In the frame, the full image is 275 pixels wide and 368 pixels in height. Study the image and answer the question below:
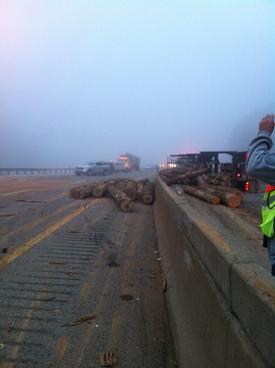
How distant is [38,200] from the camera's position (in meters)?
19.5

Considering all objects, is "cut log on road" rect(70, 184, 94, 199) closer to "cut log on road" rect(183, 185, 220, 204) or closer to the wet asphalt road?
"cut log on road" rect(183, 185, 220, 204)

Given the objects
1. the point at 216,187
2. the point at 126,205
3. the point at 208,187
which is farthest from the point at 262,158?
the point at 208,187

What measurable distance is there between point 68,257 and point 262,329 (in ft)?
22.0

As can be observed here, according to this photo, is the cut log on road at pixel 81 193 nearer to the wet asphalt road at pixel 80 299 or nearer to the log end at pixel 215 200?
the log end at pixel 215 200

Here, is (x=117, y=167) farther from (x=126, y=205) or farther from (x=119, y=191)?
(x=126, y=205)

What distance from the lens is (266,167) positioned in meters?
2.57

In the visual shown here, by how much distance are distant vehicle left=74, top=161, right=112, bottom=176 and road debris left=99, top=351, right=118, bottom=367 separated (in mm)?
49894

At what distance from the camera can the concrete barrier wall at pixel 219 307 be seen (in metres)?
2.51

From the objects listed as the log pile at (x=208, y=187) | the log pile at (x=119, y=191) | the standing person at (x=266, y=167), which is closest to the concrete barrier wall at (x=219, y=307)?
the standing person at (x=266, y=167)

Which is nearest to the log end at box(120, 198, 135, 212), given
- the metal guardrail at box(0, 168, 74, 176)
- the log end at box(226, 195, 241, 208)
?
the log end at box(226, 195, 241, 208)

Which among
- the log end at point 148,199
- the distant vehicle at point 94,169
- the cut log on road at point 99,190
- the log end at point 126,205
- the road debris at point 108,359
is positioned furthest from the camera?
the distant vehicle at point 94,169

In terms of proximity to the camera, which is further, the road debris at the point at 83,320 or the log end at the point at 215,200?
the log end at the point at 215,200

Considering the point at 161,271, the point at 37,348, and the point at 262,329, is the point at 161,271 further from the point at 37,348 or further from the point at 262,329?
the point at 262,329

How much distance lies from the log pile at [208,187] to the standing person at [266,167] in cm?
1273
